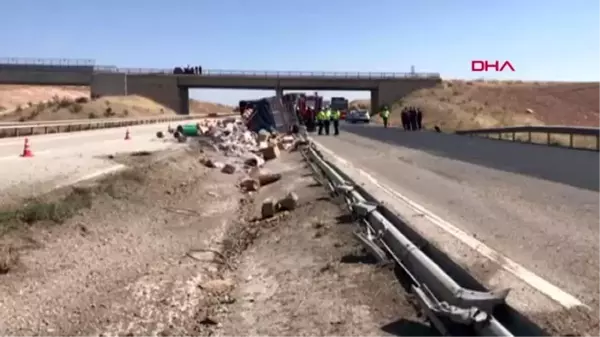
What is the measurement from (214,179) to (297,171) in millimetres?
2534

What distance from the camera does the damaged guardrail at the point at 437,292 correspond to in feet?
18.5

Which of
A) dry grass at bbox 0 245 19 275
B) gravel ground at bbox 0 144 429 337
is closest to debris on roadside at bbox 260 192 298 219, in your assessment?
gravel ground at bbox 0 144 429 337

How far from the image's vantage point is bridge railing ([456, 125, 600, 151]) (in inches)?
1205

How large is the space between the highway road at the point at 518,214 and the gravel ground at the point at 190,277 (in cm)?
111

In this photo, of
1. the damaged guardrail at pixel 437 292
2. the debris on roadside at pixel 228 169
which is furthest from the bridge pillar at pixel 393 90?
Result: the damaged guardrail at pixel 437 292

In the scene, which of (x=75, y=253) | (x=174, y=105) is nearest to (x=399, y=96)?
(x=174, y=105)

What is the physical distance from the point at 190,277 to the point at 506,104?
320 feet

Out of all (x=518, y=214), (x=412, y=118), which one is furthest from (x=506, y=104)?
(x=518, y=214)

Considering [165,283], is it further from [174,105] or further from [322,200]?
[174,105]

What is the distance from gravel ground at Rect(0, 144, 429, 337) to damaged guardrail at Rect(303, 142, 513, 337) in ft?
0.77

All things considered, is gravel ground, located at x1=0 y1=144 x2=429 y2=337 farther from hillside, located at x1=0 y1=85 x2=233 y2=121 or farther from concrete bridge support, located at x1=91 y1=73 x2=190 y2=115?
concrete bridge support, located at x1=91 y1=73 x2=190 y2=115

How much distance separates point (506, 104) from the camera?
340 ft

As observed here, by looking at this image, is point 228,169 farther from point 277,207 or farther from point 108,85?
point 108,85

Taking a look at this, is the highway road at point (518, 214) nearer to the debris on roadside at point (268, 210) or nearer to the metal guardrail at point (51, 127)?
the debris on roadside at point (268, 210)
